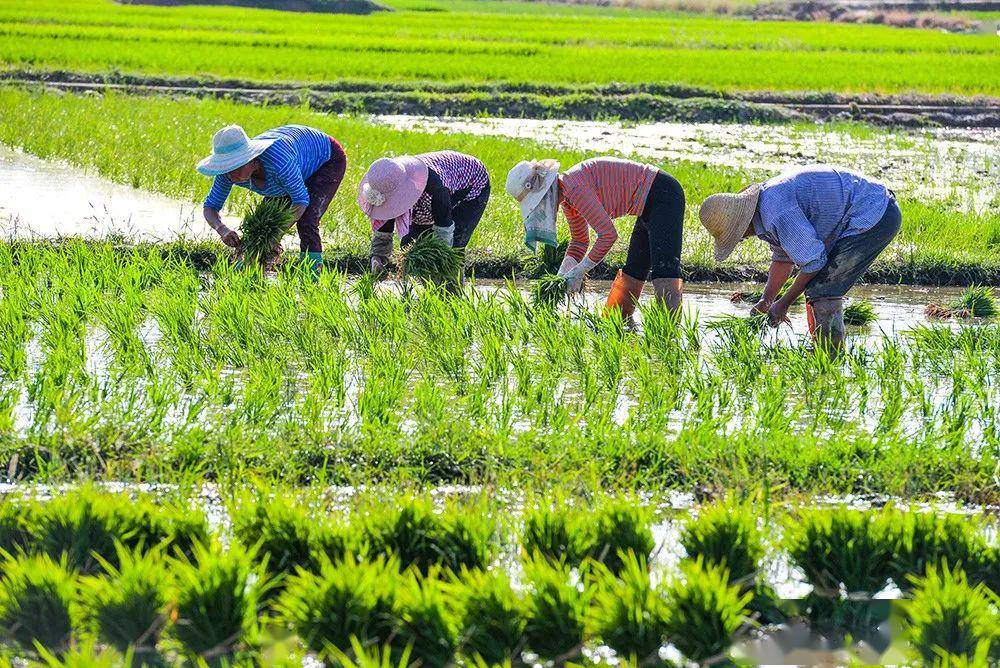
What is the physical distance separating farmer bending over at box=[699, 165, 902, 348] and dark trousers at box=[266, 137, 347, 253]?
2065 millimetres

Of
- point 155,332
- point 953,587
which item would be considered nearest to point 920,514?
point 953,587

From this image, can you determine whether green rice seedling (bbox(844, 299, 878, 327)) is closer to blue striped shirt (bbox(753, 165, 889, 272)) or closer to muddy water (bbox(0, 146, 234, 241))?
blue striped shirt (bbox(753, 165, 889, 272))

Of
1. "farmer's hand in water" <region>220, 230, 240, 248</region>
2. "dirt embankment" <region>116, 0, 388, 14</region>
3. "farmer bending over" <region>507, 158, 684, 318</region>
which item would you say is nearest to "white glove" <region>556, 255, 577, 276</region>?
"farmer bending over" <region>507, 158, 684, 318</region>

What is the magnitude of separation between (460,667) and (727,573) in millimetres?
699

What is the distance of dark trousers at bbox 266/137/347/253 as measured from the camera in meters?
6.52

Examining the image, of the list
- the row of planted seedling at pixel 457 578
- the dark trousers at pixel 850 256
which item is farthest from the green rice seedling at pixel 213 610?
the dark trousers at pixel 850 256

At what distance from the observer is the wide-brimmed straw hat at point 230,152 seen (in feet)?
19.2

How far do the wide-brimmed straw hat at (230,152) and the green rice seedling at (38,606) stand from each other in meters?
3.05

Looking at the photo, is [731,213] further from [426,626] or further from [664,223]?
[426,626]

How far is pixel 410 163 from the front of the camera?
19.4 feet

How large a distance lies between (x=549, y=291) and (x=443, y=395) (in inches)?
58.3

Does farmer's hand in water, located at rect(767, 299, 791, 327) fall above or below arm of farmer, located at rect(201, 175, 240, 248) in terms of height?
below

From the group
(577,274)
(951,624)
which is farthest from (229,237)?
(951,624)

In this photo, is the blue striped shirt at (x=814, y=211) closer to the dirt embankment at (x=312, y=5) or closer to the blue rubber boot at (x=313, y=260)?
the blue rubber boot at (x=313, y=260)
